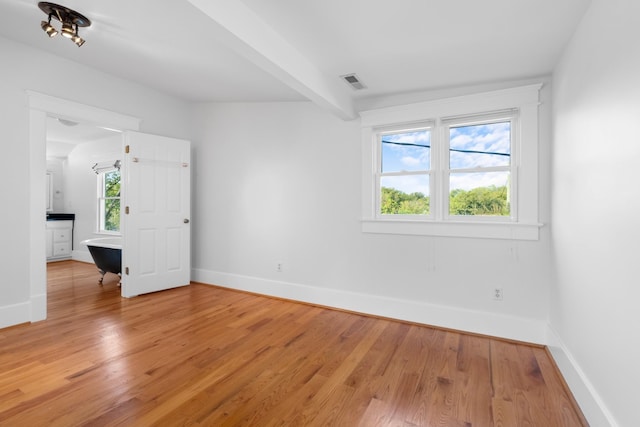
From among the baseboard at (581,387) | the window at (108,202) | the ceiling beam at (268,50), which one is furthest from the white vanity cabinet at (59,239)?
the baseboard at (581,387)

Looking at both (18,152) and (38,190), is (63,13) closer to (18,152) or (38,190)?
(18,152)

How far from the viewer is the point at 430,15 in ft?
6.28

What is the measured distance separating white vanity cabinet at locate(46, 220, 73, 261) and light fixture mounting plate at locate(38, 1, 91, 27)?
5.42 meters

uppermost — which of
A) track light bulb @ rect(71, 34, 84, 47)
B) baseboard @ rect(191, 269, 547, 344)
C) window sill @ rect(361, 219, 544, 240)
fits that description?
track light bulb @ rect(71, 34, 84, 47)

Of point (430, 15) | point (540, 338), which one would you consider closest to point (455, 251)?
point (540, 338)

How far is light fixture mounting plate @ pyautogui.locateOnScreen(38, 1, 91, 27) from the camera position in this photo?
7.48 feet

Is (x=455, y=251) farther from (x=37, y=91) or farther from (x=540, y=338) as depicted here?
(x=37, y=91)

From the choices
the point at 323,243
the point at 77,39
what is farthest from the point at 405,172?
the point at 77,39

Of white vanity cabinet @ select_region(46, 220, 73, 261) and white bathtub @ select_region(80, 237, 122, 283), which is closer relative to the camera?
white bathtub @ select_region(80, 237, 122, 283)

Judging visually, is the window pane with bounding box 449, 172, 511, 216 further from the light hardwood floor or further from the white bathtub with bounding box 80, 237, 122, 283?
the white bathtub with bounding box 80, 237, 122, 283

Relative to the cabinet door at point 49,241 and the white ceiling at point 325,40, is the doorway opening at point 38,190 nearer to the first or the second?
the white ceiling at point 325,40

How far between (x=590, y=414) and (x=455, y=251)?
1.53 metres

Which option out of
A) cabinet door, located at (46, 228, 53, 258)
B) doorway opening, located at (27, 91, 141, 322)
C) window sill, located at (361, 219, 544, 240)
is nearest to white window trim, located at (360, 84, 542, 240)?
window sill, located at (361, 219, 544, 240)

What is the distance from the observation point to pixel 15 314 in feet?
9.48
